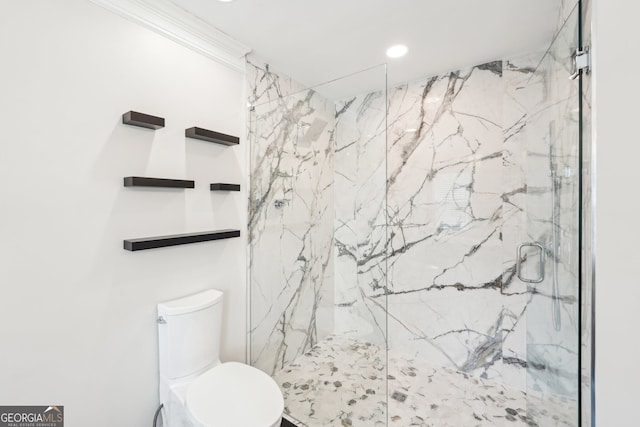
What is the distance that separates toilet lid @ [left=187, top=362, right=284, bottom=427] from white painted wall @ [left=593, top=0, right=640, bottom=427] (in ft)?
3.94

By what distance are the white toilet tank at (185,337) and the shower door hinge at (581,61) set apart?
200 centimetres

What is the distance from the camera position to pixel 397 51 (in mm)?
1999

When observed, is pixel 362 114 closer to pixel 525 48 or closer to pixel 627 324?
pixel 525 48

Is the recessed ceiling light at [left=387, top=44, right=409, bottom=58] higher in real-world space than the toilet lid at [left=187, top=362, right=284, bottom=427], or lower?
higher

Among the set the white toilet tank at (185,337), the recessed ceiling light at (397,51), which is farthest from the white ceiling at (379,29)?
the white toilet tank at (185,337)

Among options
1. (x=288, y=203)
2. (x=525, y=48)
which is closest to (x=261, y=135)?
(x=288, y=203)

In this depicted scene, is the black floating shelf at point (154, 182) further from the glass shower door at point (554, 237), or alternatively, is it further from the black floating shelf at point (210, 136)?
the glass shower door at point (554, 237)

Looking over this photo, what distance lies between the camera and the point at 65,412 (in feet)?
Answer: 3.91

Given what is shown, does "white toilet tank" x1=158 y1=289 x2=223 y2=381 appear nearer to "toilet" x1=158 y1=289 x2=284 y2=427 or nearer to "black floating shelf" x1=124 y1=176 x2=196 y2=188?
"toilet" x1=158 y1=289 x2=284 y2=427

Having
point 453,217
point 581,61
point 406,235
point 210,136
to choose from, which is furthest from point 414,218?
point 210,136

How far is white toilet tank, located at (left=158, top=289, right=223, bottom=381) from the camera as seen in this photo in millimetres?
1454

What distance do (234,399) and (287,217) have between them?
4.00 ft

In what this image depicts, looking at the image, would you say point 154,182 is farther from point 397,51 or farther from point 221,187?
point 397,51

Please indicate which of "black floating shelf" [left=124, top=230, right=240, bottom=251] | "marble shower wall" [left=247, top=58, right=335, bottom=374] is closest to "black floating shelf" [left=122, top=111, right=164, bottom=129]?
"black floating shelf" [left=124, top=230, right=240, bottom=251]
